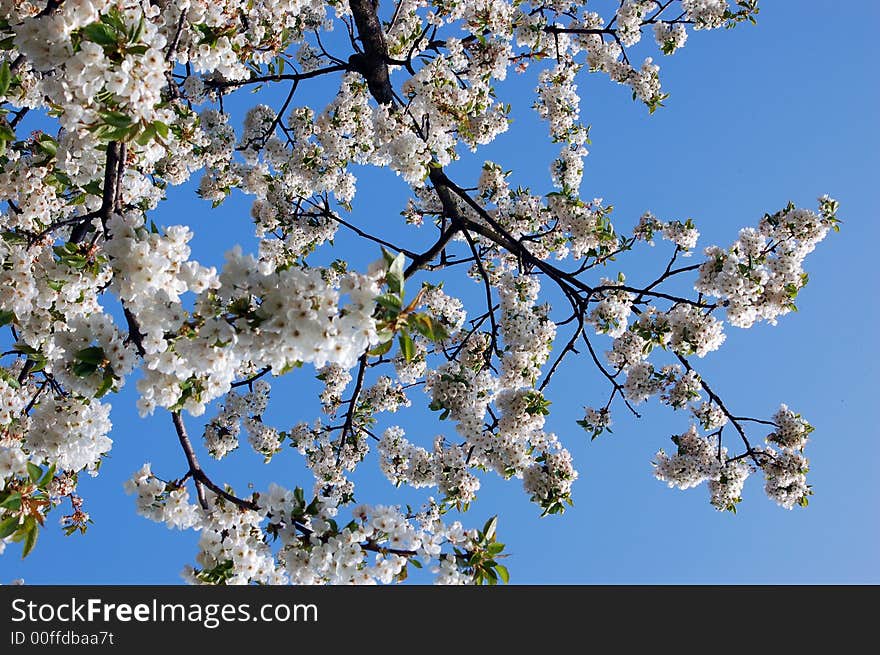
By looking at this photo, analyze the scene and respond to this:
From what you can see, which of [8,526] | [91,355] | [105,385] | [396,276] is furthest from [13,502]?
[396,276]

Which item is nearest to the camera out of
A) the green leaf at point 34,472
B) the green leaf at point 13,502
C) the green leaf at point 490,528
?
the green leaf at point 13,502

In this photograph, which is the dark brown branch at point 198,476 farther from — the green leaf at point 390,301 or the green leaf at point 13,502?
the green leaf at point 390,301

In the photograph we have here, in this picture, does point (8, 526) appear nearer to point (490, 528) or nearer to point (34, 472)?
point (34, 472)

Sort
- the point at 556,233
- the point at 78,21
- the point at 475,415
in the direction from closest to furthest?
the point at 78,21
the point at 475,415
the point at 556,233

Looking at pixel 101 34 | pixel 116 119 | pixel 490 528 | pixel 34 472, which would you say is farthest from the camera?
pixel 490 528

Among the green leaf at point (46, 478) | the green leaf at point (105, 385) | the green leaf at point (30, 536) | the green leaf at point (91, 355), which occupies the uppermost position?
the green leaf at point (91, 355)

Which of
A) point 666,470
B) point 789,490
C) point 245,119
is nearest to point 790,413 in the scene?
point 789,490

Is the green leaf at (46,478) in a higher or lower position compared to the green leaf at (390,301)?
lower

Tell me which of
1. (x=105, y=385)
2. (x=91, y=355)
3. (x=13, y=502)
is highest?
(x=91, y=355)

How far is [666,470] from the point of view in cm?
682

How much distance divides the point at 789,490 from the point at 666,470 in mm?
1296

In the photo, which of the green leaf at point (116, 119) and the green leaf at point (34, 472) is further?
the green leaf at point (34, 472)

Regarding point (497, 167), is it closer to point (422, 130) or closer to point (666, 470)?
point (422, 130)

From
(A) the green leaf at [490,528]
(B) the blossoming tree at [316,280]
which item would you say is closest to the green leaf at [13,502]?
(B) the blossoming tree at [316,280]
